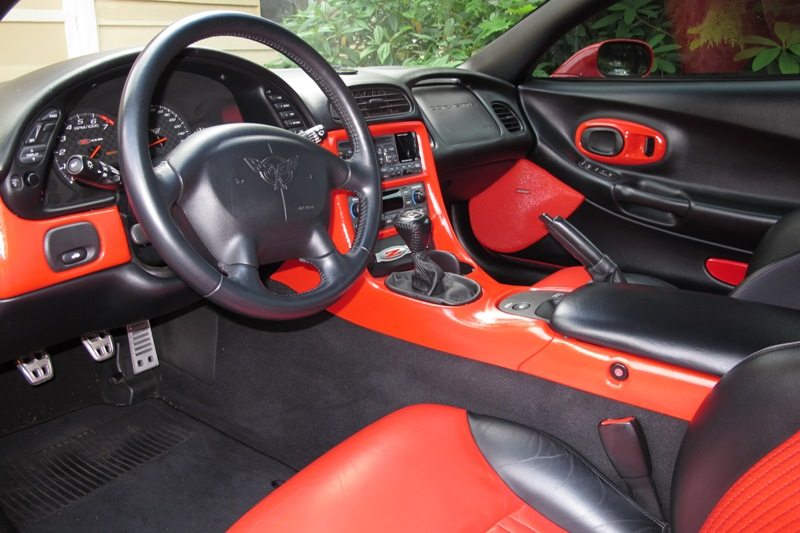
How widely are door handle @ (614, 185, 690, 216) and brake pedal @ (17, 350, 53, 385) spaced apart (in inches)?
70.9

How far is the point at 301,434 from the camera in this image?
2000mm

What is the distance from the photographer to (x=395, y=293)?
176 centimetres

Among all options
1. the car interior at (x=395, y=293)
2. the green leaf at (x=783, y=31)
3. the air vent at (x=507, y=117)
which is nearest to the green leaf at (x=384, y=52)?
the car interior at (x=395, y=293)

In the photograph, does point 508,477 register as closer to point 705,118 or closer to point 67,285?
point 67,285

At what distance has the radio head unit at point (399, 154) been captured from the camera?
1.99 metres

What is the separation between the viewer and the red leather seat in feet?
2.64

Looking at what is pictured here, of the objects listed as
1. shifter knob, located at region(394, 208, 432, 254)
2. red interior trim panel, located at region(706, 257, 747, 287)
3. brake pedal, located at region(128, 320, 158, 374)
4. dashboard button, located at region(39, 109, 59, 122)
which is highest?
dashboard button, located at region(39, 109, 59, 122)

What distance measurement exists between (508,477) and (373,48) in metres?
1.95

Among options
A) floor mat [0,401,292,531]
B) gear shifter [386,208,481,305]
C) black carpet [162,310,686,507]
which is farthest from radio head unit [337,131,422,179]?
floor mat [0,401,292,531]

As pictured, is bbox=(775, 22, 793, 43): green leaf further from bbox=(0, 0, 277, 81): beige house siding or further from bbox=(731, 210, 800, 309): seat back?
bbox=(0, 0, 277, 81): beige house siding

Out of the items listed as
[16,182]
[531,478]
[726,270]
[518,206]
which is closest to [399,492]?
[531,478]

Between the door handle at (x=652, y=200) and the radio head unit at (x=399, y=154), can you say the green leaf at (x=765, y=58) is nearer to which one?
the door handle at (x=652, y=200)

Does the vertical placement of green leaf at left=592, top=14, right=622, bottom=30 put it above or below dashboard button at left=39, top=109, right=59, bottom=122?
above

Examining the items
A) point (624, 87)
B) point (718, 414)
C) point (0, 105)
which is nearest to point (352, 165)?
point (0, 105)
